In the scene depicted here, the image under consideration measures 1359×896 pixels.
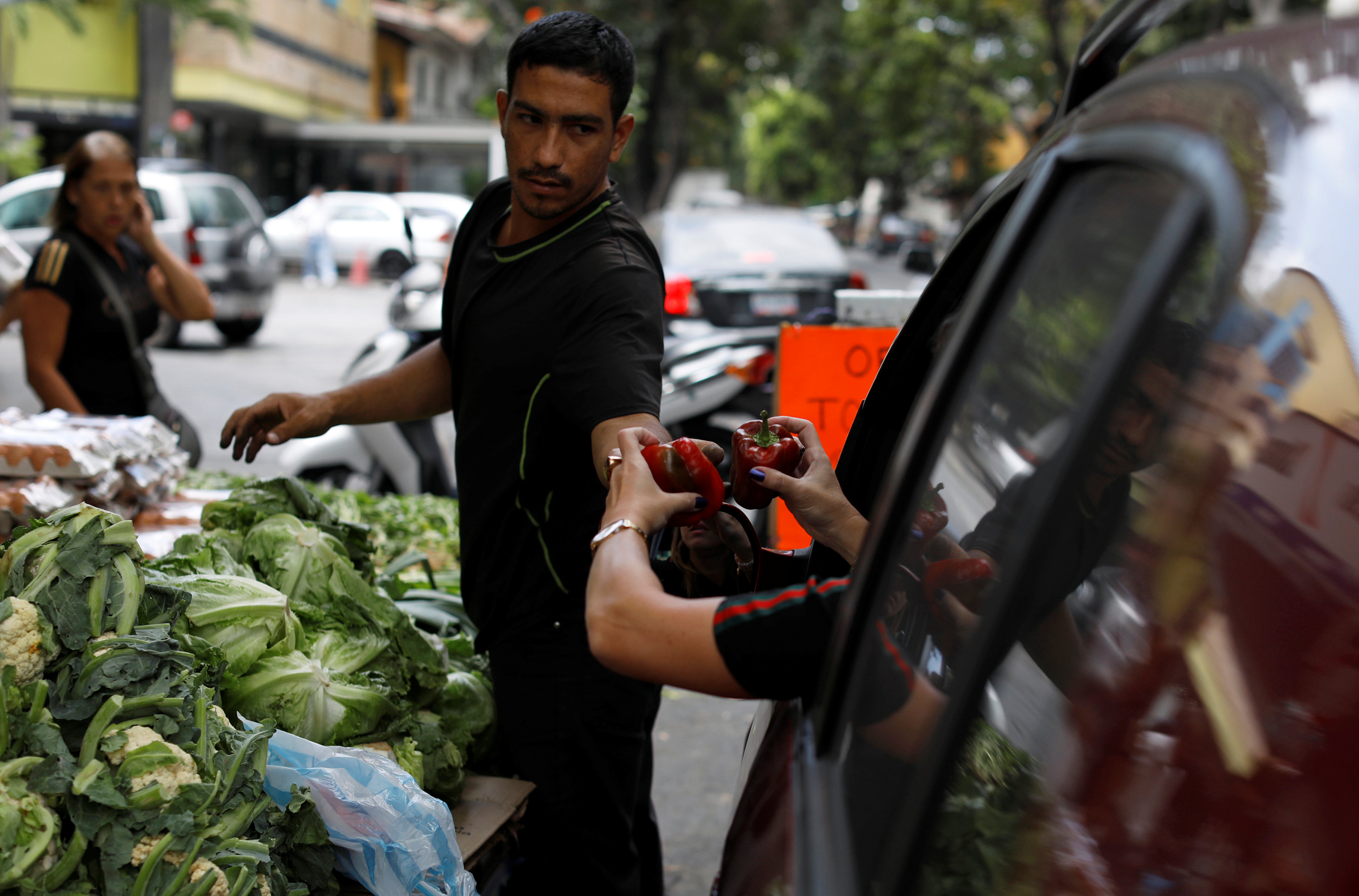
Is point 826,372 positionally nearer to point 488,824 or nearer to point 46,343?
point 488,824

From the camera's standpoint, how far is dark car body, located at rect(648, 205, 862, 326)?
974 cm

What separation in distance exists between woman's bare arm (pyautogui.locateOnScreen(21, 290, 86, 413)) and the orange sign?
267 centimetres

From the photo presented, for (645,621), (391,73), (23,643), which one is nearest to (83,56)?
(391,73)

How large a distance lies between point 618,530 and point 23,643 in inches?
38.5

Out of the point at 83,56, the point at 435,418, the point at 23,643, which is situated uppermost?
the point at 83,56

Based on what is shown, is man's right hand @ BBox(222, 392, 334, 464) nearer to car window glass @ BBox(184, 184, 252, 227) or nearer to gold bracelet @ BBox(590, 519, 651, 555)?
gold bracelet @ BBox(590, 519, 651, 555)

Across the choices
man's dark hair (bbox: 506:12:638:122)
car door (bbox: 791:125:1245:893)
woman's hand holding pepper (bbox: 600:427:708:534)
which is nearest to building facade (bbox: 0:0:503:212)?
man's dark hair (bbox: 506:12:638:122)

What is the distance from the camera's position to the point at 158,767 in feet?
6.09

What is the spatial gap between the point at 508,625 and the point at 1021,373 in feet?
5.29

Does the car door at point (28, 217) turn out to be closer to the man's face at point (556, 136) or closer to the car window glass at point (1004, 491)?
the man's face at point (556, 136)

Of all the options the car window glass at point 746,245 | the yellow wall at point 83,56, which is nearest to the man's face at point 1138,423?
the car window glass at point 746,245

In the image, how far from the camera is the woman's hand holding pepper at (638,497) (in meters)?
1.69

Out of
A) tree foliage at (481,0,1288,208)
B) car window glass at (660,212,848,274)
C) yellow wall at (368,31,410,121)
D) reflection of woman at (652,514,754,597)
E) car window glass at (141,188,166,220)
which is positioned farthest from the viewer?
yellow wall at (368,31,410,121)

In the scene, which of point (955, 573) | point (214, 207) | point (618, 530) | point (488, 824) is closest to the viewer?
point (955, 573)
